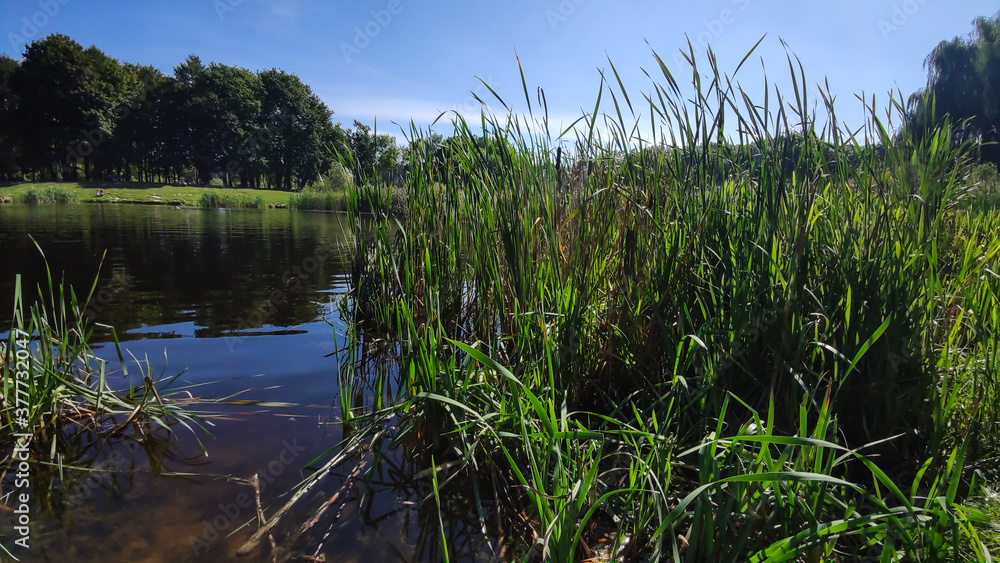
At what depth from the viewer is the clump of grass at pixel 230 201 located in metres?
31.5

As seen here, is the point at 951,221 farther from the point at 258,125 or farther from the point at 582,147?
the point at 258,125

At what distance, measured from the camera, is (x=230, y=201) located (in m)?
32.9

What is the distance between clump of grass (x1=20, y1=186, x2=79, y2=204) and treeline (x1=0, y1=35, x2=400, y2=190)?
9.77 m

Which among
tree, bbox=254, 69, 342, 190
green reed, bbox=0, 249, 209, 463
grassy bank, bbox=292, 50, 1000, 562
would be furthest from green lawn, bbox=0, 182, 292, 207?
grassy bank, bbox=292, 50, 1000, 562

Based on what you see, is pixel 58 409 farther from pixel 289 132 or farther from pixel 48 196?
pixel 289 132

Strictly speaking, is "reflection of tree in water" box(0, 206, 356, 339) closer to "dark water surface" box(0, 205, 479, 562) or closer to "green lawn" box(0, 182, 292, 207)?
"dark water surface" box(0, 205, 479, 562)

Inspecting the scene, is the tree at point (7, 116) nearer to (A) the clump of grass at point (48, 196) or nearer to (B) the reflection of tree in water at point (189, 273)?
(A) the clump of grass at point (48, 196)

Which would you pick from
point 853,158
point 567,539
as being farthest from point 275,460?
point 853,158

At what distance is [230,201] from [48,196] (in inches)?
346

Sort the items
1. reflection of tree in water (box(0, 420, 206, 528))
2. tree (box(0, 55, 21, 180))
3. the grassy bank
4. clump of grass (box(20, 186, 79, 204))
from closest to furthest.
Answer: the grassy bank → reflection of tree in water (box(0, 420, 206, 528)) → clump of grass (box(20, 186, 79, 204)) → tree (box(0, 55, 21, 180))

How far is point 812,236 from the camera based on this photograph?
2.05 meters

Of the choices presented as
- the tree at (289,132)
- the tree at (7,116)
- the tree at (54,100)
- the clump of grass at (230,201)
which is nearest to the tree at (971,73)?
the clump of grass at (230,201)

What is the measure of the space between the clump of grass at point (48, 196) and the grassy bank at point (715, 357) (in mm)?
33319

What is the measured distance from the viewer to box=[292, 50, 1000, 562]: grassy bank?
143cm
